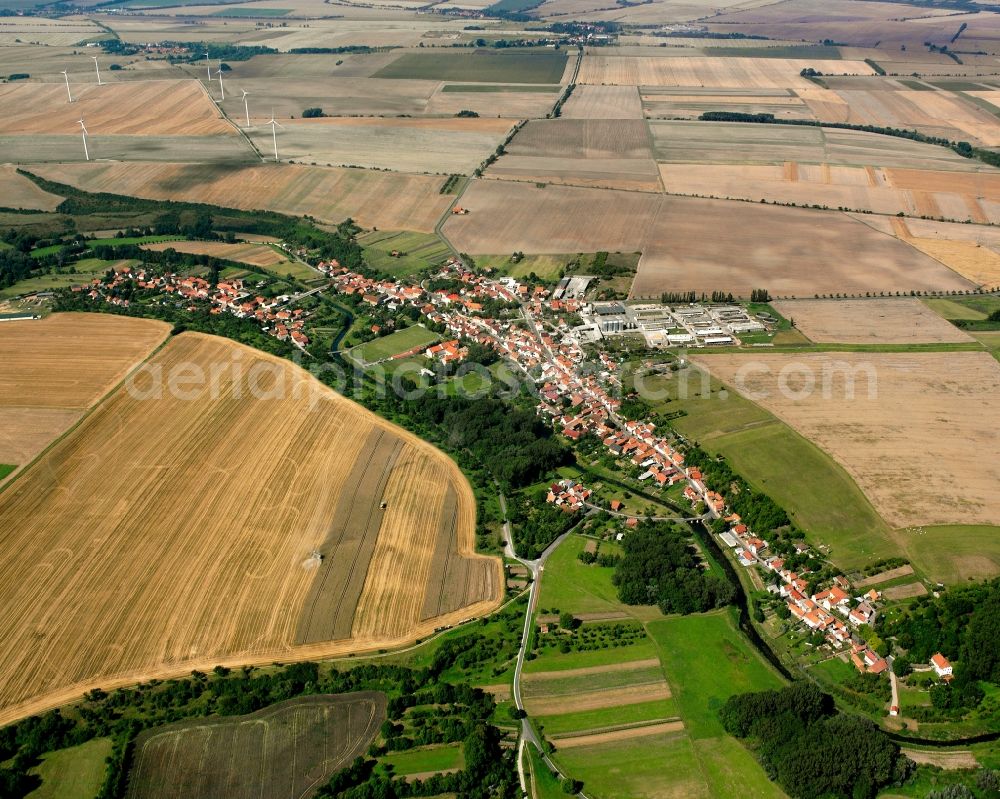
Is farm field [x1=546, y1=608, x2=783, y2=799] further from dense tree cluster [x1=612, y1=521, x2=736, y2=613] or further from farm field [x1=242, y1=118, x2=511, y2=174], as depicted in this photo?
farm field [x1=242, y1=118, x2=511, y2=174]

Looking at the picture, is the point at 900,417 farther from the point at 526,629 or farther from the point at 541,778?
→ the point at 541,778

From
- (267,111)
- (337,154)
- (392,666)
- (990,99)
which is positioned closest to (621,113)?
(337,154)

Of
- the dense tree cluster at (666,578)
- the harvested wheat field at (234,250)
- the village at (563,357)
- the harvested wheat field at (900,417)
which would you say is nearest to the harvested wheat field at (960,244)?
the harvested wheat field at (900,417)

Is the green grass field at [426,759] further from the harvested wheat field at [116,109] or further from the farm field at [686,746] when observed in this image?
the harvested wheat field at [116,109]

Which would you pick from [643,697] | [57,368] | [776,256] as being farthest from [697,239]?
[643,697]

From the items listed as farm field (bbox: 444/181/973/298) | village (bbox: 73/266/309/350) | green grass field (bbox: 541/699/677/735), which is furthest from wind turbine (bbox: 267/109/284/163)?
green grass field (bbox: 541/699/677/735)

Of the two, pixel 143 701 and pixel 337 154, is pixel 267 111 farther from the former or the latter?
pixel 143 701
